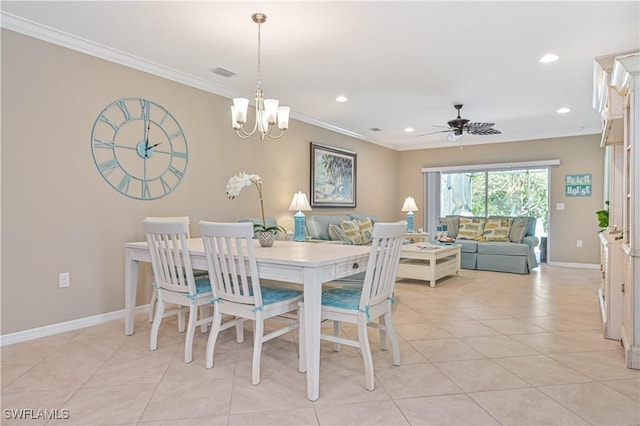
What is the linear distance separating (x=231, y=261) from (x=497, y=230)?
5760 millimetres

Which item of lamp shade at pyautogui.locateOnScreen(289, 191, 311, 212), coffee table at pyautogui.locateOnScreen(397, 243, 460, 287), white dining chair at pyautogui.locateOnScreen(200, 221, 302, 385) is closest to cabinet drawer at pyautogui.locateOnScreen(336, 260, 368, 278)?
white dining chair at pyautogui.locateOnScreen(200, 221, 302, 385)

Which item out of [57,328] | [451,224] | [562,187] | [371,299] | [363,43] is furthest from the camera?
[451,224]

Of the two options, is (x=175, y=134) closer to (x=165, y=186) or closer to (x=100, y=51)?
(x=165, y=186)

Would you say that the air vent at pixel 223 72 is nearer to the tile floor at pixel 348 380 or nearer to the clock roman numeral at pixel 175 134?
the clock roman numeral at pixel 175 134

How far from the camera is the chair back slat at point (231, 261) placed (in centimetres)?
219

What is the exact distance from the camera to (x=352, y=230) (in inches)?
237

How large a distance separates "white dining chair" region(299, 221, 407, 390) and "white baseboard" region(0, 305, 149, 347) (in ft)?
6.78

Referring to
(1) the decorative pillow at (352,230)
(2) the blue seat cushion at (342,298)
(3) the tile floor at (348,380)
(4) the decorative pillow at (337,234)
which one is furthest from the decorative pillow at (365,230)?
(2) the blue seat cushion at (342,298)

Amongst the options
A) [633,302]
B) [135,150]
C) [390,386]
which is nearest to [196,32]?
[135,150]

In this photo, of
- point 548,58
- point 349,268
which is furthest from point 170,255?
point 548,58

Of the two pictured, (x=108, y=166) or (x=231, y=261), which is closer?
(x=231, y=261)

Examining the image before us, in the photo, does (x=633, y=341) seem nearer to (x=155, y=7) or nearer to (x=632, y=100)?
(x=632, y=100)

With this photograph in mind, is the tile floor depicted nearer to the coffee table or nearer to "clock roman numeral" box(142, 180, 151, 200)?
"clock roman numeral" box(142, 180, 151, 200)

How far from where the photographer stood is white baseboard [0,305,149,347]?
287cm
